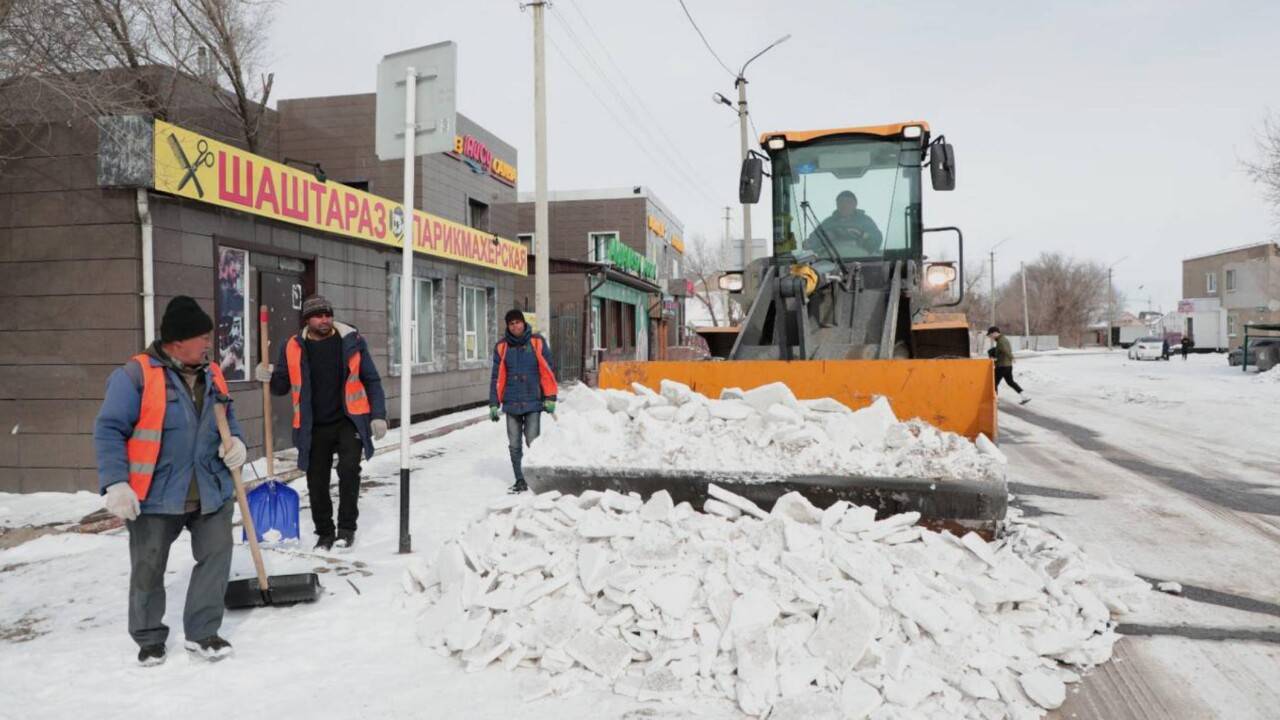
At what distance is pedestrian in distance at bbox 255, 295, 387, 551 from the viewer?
5.25m

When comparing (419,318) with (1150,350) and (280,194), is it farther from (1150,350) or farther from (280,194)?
(1150,350)

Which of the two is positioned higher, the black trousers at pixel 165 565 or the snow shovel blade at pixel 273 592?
the black trousers at pixel 165 565

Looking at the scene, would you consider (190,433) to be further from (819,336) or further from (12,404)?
(12,404)

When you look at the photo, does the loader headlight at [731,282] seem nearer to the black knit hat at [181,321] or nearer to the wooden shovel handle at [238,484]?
the wooden shovel handle at [238,484]

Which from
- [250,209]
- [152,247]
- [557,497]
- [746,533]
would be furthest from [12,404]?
[746,533]

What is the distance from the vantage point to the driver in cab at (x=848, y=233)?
23.2ft

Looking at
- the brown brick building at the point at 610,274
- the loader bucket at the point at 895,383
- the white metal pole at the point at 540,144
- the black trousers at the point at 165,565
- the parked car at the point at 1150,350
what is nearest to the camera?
the black trousers at the point at 165,565

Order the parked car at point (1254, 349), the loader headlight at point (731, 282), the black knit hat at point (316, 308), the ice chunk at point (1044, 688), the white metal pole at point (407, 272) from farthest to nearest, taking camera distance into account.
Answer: the parked car at point (1254, 349) → the loader headlight at point (731, 282) → the black knit hat at point (316, 308) → the white metal pole at point (407, 272) → the ice chunk at point (1044, 688)

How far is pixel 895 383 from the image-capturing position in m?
5.01

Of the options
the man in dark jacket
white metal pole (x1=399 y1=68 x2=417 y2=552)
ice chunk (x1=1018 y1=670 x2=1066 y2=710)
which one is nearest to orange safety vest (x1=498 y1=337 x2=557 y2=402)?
the man in dark jacket

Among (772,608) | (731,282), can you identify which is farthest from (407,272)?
(731,282)

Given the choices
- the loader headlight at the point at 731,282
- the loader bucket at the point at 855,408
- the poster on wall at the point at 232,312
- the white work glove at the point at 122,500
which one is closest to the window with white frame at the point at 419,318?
the poster on wall at the point at 232,312

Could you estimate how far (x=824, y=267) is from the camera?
22.1ft

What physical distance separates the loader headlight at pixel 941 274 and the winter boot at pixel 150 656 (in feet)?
19.2
